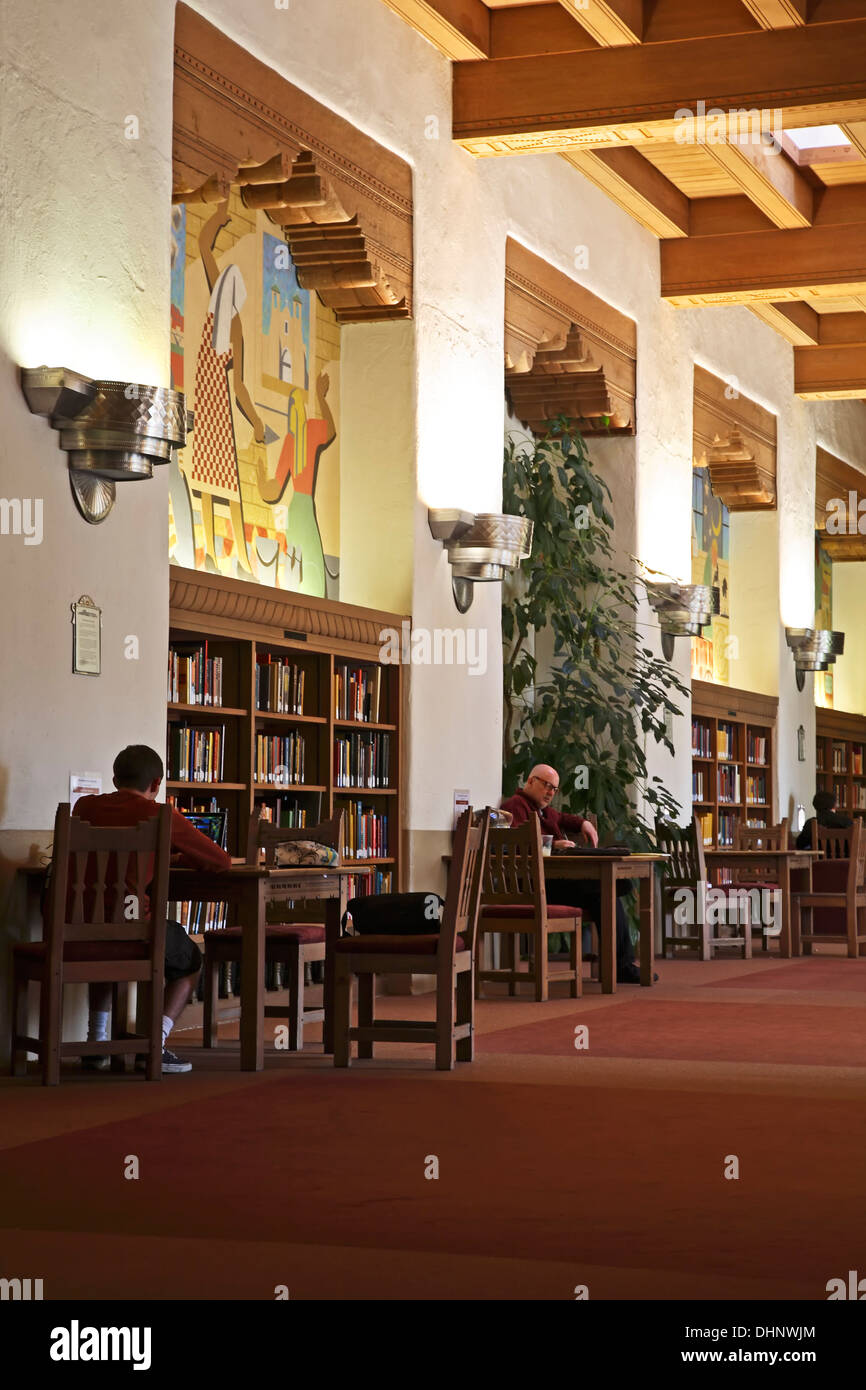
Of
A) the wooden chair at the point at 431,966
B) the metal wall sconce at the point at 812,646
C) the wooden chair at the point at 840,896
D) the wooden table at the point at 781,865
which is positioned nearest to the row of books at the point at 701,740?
the wooden chair at the point at 840,896

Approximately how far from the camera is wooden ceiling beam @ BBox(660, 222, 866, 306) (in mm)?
12703

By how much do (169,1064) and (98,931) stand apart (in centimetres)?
66

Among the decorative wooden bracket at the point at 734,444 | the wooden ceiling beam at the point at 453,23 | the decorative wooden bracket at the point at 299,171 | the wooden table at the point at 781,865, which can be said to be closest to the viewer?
the decorative wooden bracket at the point at 299,171

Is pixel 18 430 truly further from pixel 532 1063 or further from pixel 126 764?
pixel 532 1063

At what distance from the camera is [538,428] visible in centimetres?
1289

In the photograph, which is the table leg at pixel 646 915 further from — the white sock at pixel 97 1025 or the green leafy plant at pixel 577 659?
the white sock at pixel 97 1025

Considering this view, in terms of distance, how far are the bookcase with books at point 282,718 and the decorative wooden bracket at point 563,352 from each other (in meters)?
2.81

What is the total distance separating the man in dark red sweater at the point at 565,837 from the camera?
10.1 meters

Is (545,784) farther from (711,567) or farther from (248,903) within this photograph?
(711,567)

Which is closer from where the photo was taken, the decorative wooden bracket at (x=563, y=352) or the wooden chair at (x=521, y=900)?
the wooden chair at (x=521, y=900)

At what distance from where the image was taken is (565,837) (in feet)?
35.2


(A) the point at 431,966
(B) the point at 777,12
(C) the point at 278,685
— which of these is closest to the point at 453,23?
(B) the point at 777,12
